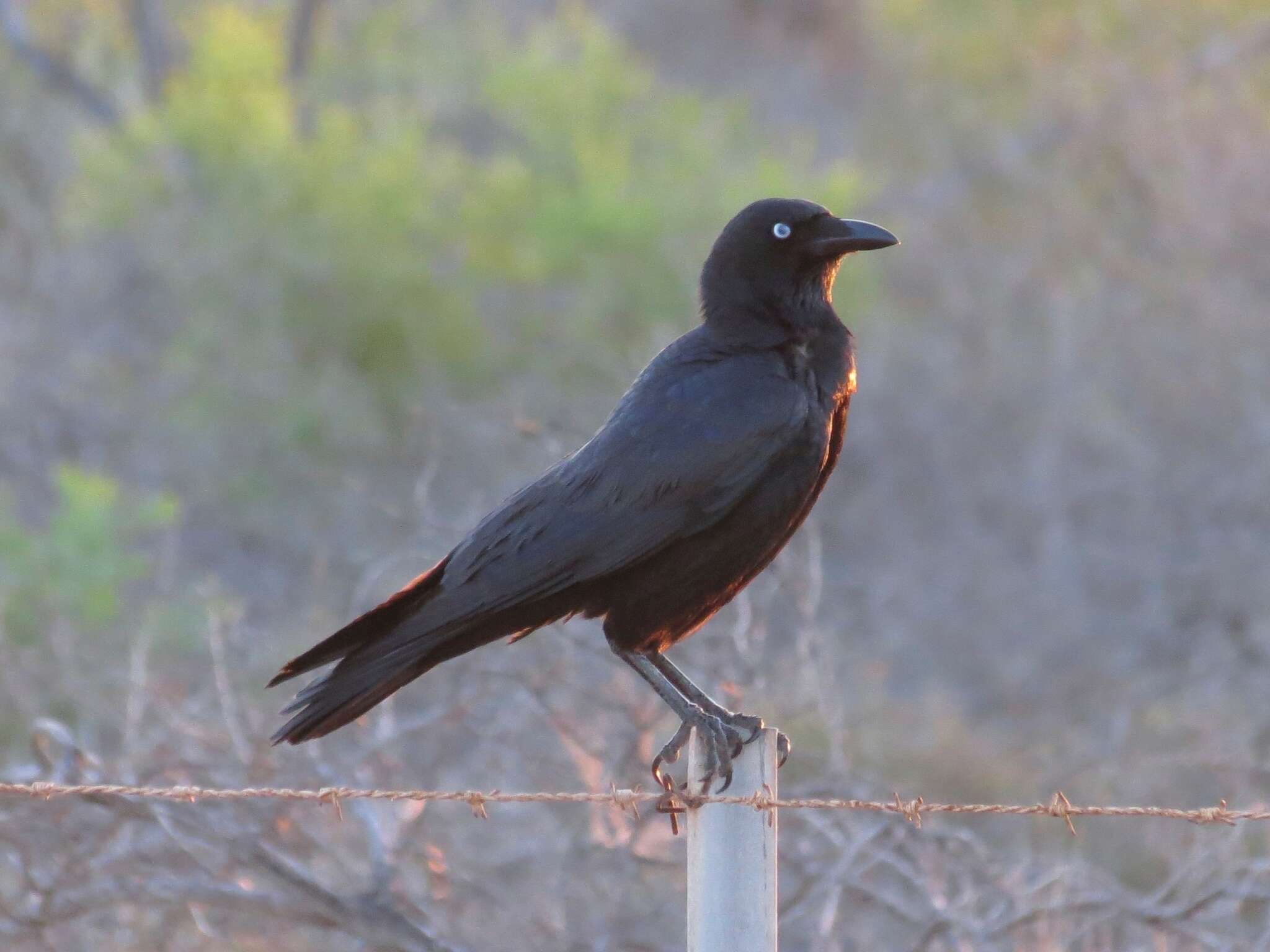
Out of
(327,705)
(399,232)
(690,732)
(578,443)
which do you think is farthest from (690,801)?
(399,232)

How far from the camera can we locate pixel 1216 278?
580 inches

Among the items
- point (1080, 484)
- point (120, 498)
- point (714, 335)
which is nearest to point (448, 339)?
point (120, 498)

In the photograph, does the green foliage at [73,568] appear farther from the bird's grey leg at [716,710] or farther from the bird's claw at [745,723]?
the bird's claw at [745,723]

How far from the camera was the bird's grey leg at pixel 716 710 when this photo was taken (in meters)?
3.97

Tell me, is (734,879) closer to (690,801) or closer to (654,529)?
(690,801)

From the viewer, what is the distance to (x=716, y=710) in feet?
13.8

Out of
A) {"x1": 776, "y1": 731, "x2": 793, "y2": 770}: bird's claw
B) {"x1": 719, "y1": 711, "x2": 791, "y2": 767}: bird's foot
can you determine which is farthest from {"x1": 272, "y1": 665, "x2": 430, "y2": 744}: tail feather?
{"x1": 776, "y1": 731, "x2": 793, "y2": 770}: bird's claw

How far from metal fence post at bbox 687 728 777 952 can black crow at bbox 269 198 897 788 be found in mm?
806

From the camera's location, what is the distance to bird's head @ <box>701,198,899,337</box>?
483 centimetres

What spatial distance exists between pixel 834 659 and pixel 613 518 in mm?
5684

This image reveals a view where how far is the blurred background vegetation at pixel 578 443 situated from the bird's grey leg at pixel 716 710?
48.1 inches

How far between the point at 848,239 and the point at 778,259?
199 millimetres

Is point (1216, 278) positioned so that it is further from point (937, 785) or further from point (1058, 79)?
point (937, 785)

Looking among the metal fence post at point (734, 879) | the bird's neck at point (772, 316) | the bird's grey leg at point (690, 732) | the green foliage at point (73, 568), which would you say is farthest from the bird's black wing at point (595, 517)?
the green foliage at point (73, 568)
